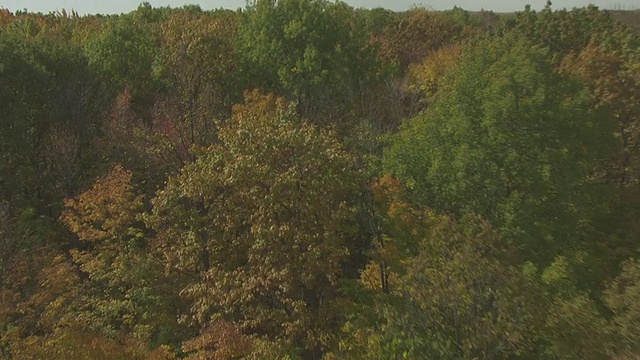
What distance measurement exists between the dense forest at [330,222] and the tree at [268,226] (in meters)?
0.08

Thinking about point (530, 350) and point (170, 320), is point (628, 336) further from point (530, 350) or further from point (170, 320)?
point (170, 320)

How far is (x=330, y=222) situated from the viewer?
19266 mm

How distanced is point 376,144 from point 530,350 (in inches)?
560

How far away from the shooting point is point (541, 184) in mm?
20484

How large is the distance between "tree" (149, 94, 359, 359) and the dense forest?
8 cm

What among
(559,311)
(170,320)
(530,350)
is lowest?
(170,320)

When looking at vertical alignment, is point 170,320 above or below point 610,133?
below

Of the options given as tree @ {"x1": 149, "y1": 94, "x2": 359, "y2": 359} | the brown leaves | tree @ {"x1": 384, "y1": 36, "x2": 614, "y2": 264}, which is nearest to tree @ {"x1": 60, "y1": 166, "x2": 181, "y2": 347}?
the brown leaves

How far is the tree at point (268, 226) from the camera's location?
1850cm

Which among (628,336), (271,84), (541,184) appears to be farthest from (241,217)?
(271,84)

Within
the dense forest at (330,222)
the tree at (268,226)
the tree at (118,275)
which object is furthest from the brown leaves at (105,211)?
the tree at (268,226)

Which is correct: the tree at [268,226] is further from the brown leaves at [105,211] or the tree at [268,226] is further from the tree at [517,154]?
the tree at [517,154]

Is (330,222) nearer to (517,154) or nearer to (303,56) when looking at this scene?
(517,154)

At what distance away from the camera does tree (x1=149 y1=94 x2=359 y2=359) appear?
1850 cm
